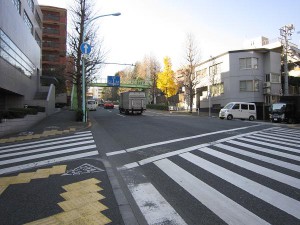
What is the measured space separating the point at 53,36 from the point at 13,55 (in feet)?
125

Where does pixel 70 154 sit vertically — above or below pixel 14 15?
below

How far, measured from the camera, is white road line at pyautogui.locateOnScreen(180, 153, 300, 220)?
4555 millimetres

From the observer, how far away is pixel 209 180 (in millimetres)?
6078

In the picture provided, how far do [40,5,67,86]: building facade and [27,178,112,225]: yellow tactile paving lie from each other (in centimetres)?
5157

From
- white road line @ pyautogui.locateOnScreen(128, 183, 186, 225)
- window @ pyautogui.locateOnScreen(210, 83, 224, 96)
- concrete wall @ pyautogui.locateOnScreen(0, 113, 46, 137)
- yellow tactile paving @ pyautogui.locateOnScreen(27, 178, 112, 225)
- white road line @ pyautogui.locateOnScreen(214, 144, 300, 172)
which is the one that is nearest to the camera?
yellow tactile paving @ pyautogui.locateOnScreen(27, 178, 112, 225)

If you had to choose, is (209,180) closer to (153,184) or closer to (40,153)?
(153,184)

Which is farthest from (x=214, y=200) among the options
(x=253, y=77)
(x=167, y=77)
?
(x=167, y=77)

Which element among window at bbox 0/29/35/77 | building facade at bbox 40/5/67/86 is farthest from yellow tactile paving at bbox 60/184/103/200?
building facade at bbox 40/5/67/86

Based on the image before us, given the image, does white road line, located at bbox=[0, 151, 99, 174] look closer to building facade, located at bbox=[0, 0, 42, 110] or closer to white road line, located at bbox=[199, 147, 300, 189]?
white road line, located at bbox=[199, 147, 300, 189]

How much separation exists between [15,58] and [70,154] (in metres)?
15.2

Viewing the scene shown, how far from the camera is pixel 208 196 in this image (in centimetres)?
511

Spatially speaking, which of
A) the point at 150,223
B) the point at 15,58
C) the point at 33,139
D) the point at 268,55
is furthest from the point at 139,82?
the point at 150,223

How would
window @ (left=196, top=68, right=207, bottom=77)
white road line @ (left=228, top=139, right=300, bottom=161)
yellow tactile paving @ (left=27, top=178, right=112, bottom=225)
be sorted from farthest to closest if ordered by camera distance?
window @ (left=196, top=68, right=207, bottom=77) → white road line @ (left=228, top=139, right=300, bottom=161) → yellow tactile paving @ (left=27, top=178, right=112, bottom=225)

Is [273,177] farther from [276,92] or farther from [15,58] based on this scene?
[276,92]
